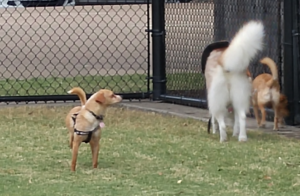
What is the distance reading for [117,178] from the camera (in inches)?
202

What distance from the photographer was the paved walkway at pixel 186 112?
700cm

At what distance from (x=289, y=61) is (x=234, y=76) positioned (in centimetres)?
116

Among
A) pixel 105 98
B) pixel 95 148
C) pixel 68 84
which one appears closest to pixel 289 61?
pixel 105 98

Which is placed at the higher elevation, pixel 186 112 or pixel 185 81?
pixel 185 81

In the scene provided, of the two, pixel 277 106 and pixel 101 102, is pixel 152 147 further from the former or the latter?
pixel 277 106

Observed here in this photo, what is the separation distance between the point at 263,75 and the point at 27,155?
238 centimetres

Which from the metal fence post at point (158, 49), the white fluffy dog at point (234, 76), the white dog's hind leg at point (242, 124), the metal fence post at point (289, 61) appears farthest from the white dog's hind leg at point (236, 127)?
the metal fence post at point (158, 49)

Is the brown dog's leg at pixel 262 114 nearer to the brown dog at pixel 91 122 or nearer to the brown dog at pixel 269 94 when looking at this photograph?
the brown dog at pixel 269 94

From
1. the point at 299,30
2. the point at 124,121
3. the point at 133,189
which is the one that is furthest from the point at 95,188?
the point at 299,30

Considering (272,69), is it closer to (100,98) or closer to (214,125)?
(214,125)

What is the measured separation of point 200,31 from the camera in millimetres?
8289

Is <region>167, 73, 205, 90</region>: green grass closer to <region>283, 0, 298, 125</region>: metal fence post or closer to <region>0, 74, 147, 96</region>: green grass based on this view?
<region>0, 74, 147, 96</region>: green grass

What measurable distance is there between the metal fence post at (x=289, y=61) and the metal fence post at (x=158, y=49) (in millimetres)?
1780

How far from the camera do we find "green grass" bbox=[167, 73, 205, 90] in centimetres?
829
